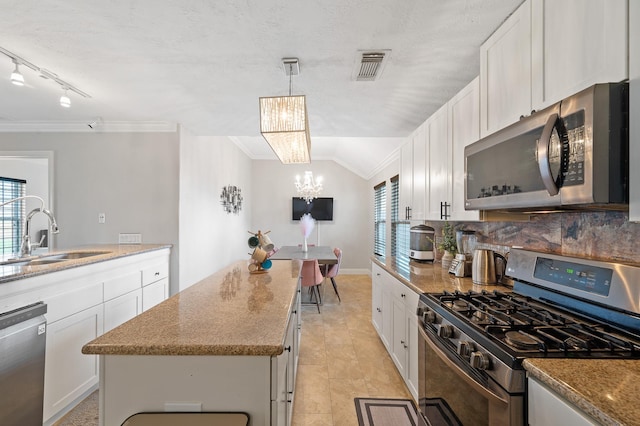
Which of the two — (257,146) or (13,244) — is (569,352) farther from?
(13,244)

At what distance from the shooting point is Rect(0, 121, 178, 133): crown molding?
3.30m

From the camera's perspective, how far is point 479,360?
980 millimetres

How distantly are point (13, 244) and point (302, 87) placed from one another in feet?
20.2

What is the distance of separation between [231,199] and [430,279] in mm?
4244

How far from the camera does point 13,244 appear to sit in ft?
16.3

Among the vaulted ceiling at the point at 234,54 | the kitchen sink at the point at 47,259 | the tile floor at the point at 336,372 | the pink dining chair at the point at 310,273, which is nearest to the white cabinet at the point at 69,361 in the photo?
the tile floor at the point at 336,372

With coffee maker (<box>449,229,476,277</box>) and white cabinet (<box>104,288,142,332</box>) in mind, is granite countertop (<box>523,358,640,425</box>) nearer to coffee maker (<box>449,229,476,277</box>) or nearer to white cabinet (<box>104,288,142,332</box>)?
coffee maker (<box>449,229,476,277</box>)

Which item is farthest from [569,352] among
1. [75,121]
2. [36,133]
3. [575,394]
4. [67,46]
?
A: [36,133]

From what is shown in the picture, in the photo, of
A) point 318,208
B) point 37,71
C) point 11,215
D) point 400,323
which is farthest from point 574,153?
point 11,215

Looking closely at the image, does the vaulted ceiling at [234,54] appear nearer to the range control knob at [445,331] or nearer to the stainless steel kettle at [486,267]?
the stainless steel kettle at [486,267]

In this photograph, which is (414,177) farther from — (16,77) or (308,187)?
(16,77)

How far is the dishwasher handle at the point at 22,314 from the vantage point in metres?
1.48

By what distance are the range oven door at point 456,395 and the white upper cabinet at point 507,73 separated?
1.21 metres

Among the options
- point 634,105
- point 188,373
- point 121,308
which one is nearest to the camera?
point 634,105
